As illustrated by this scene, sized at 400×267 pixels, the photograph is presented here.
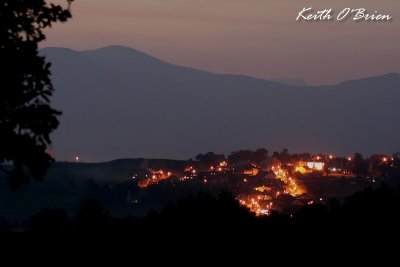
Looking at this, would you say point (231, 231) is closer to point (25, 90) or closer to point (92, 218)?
point (92, 218)

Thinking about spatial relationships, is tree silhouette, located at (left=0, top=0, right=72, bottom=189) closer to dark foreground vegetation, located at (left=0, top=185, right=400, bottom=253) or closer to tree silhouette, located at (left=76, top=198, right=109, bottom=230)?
dark foreground vegetation, located at (left=0, top=185, right=400, bottom=253)

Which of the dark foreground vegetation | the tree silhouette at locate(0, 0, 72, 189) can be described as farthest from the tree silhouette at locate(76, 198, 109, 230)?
the tree silhouette at locate(0, 0, 72, 189)

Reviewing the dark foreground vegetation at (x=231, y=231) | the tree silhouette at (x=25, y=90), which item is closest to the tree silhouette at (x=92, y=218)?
the dark foreground vegetation at (x=231, y=231)

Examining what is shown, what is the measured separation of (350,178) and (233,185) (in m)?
15.2

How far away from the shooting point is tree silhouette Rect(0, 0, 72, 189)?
12.5m

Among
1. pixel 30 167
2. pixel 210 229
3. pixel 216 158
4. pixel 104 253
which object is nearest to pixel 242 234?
pixel 210 229

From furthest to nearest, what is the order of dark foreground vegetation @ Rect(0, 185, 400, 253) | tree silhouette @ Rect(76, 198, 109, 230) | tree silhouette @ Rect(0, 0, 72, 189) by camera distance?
tree silhouette @ Rect(76, 198, 109, 230) → dark foreground vegetation @ Rect(0, 185, 400, 253) → tree silhouette @ Rect(0, 0, 72, 189)

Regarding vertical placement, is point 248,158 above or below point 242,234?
above

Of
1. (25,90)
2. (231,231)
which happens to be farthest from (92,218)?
(25,90)

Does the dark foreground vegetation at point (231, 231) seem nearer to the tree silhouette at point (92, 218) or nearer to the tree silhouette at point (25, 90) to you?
the tree silhouette at point (92, 218)

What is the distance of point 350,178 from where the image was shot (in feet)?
397

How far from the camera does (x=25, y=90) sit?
41.4ft

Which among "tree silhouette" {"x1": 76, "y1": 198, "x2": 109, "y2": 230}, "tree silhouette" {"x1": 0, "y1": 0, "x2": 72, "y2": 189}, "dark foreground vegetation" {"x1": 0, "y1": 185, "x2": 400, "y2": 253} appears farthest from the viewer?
"tree silhouette" {"x1": 76, "y1": 198, "x2": 109, "y2": 230}

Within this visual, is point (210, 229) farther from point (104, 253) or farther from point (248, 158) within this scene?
point (248, 158)
